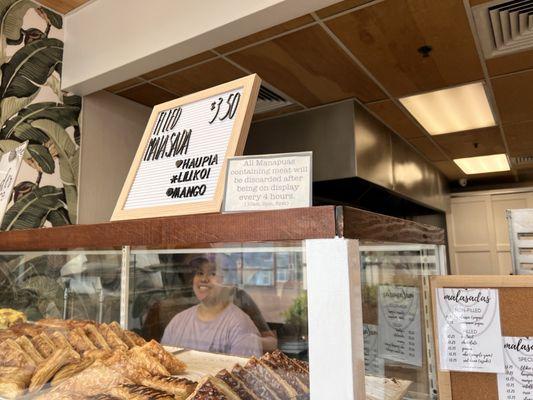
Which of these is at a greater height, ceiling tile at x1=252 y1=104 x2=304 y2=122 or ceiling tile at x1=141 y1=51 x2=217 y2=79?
ceiling tile at x1=252 y1=104 x2=304 y2=122

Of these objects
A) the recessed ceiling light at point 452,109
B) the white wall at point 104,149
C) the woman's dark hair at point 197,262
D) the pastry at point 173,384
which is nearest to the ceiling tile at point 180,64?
the white wall at point 104,149

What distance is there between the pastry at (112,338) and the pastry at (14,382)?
0.16m

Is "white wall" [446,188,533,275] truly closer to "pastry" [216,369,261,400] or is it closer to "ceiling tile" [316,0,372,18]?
"ceiling tile" [316,0,372,18]

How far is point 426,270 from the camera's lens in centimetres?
78

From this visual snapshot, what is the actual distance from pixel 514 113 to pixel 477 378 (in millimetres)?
2881

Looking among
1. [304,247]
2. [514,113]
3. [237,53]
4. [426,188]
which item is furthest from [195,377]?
[426,188]

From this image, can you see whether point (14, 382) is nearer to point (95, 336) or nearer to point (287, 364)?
point (95, 336)

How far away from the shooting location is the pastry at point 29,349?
2.92 ft

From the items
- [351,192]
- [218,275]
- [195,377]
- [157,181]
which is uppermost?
[351,192]

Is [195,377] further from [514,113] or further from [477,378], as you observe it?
[514,113]

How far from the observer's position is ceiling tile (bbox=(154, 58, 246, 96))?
7.48 feet

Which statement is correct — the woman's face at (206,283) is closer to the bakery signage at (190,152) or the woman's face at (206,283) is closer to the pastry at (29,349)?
the bakery signage at (190,152)

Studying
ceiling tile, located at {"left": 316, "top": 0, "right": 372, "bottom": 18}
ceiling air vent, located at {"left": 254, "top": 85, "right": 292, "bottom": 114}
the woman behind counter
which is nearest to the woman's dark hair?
the woman behind counter

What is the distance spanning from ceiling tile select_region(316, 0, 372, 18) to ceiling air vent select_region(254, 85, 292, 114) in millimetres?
839
